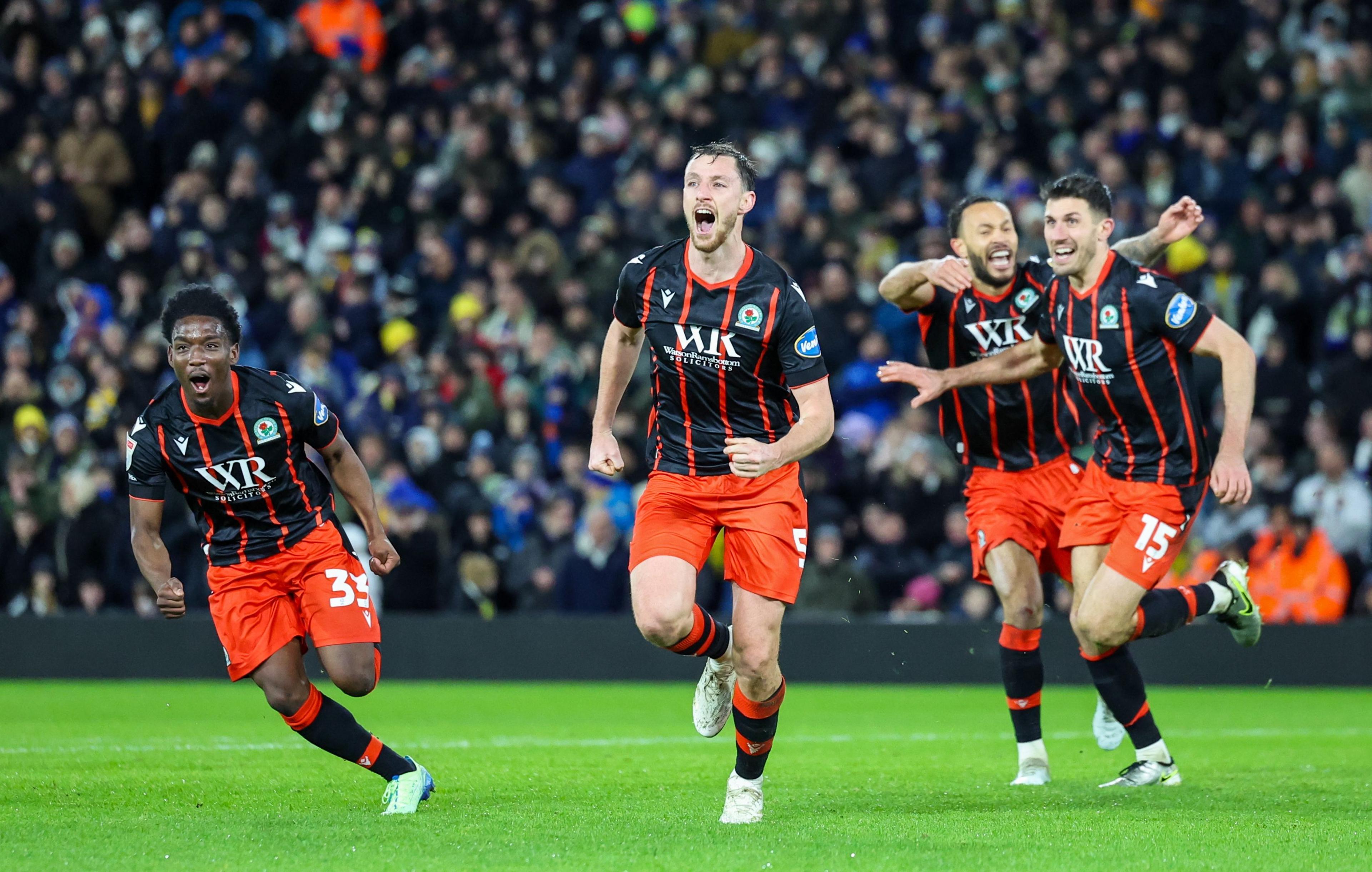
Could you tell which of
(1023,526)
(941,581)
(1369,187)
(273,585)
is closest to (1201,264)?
(1369,187)

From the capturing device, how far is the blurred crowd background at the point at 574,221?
47.7 ft

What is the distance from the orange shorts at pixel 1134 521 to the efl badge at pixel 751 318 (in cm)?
219

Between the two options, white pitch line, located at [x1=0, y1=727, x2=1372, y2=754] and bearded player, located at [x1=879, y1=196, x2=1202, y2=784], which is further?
white pitch line, located at [x1=0, y1=727, x2=1372, y2=754]

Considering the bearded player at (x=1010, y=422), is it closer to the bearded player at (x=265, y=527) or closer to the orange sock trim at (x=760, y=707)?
the orange sock trim at (x=760, y=707)

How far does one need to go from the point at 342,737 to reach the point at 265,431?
1.26 meters

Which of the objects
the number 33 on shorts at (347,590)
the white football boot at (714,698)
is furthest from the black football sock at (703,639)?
the number 33 on shorts at (347,590)

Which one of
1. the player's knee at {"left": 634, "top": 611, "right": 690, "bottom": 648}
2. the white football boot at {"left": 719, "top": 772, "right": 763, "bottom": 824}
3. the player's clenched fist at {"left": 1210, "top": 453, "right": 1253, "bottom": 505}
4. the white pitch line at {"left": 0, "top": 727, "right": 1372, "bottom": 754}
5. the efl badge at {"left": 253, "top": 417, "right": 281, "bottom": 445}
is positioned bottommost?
the white pitch line at {"left": 0, "top": 727, "right": 1372, "bottom": 754}

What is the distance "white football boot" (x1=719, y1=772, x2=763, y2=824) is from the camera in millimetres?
6391

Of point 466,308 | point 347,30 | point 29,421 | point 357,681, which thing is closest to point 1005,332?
point 357,681

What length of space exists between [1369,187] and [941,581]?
18.1 feet

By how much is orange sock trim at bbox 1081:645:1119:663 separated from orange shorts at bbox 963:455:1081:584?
590 mm

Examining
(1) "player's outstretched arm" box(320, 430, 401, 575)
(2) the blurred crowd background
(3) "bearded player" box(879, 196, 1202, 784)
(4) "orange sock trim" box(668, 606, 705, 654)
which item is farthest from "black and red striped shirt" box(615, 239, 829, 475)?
(2) the blurred crowd background

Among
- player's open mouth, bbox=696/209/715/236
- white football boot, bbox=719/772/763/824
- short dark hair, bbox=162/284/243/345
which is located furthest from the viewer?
short dark hair, bbox=162/284/243/345

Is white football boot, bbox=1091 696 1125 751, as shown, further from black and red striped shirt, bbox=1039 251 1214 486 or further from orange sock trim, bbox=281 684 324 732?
orange sock trim, bbox=281 684 324 732
